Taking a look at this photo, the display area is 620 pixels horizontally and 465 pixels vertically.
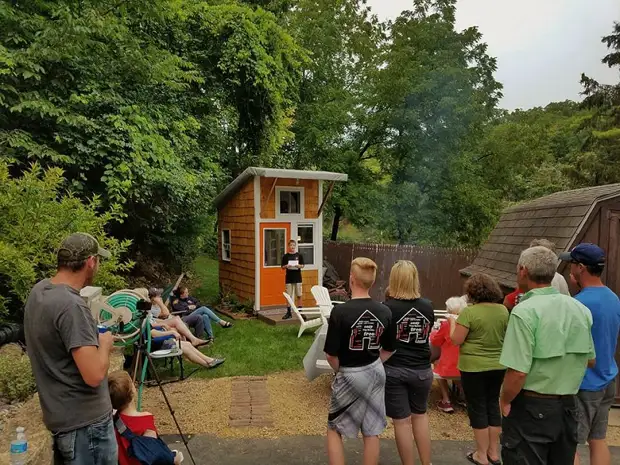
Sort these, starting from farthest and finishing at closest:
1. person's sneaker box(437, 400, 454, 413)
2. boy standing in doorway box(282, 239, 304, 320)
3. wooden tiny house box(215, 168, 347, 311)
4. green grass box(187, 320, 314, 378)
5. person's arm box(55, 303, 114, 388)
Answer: wooden tiny house box(215, 168, 347, 311) → boy standing in doorway box(282, 239, 304, 320) → green grass box(187, 320, 314, 378) → person's sneaker box(437, 400, 454, 413) → person's arm box(55, 303, 114, 388)

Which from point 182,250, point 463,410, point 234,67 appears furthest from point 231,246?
point 463,410

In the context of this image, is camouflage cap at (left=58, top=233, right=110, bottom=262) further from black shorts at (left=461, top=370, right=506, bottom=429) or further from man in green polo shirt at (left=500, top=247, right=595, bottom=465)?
black shorts at (left=461, top=370, right=506, bottom=429)

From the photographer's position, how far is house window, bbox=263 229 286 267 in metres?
10.7

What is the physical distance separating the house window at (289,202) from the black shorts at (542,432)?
8773 millimetres

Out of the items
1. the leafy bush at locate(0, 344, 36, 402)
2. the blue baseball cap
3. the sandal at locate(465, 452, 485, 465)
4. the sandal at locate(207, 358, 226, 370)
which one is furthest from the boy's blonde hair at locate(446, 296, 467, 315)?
the leafy bush at locate(0, 344, 36, 402)

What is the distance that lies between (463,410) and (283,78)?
11.1 m

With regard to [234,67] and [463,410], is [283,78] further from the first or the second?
[463,410]

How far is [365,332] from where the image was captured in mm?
2996

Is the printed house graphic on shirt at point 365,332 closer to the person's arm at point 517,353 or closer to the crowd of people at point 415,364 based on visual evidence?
Result: the crowd of people at point 415,364

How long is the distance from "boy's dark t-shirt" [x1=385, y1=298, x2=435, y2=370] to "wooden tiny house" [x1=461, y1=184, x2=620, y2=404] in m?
2.17

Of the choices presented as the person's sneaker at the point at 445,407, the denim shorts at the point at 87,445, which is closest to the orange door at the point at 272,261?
the person's sneaker at the point at 445,407

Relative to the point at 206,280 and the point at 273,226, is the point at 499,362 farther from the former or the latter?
the point at 206,280

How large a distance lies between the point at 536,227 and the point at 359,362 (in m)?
3.96

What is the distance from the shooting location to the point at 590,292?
109 inches
